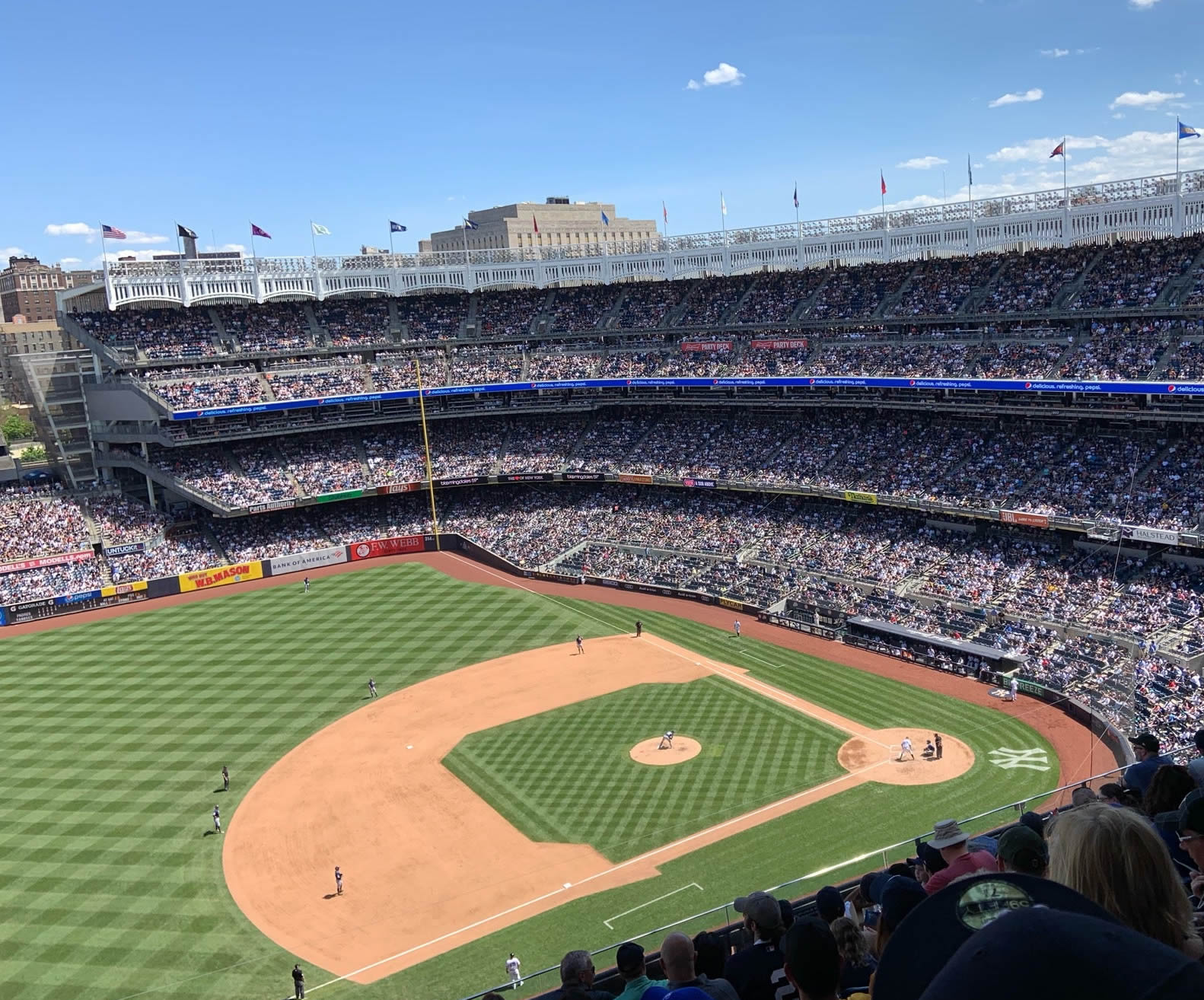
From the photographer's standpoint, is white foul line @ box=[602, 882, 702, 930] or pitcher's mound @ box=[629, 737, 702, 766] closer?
white foul line @ box=[602, 882, 702, 930]

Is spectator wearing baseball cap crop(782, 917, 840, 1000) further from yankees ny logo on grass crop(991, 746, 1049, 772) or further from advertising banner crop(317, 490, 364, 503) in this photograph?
advertising banner crop(317, 490, 364, 503)

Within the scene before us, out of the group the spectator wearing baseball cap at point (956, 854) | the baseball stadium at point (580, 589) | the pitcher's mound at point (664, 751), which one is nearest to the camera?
the spectator wearing baseball cap at point (956, 854)

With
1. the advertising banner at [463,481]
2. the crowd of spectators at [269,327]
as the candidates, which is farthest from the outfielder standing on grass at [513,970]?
the crowd of spectators at [269,327]

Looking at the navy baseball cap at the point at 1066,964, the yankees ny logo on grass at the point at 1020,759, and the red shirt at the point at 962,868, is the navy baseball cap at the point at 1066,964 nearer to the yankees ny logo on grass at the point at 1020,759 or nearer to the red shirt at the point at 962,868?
the red shirt at the point at 962,868

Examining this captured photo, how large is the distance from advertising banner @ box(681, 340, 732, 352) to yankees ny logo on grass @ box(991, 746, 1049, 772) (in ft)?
124

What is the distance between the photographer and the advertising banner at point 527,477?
2586 inches

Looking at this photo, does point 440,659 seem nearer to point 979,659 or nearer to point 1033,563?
point 979,659

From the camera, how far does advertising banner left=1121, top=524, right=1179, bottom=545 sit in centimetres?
3788

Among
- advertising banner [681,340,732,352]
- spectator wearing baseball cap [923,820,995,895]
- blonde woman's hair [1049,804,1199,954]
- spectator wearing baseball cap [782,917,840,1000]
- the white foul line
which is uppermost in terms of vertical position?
advertising banner [681,340,732,352]

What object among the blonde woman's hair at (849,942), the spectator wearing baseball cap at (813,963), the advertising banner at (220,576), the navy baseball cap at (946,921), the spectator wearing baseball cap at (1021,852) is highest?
the navy baseball cap at (946,921)

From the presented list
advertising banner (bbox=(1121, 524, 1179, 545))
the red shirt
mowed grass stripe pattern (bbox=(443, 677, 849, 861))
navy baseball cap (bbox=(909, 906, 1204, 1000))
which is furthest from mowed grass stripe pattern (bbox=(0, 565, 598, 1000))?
navy baseball cap (bbox=(909, 906, 1204, 1000))

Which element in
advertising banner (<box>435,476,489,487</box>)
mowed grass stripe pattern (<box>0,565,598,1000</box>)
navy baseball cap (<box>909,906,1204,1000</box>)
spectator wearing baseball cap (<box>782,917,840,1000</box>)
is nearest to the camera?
navy baseball cap (<box>909,906,1204,1000</box>)

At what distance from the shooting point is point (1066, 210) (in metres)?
48.2

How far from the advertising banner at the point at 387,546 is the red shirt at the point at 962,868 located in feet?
196
